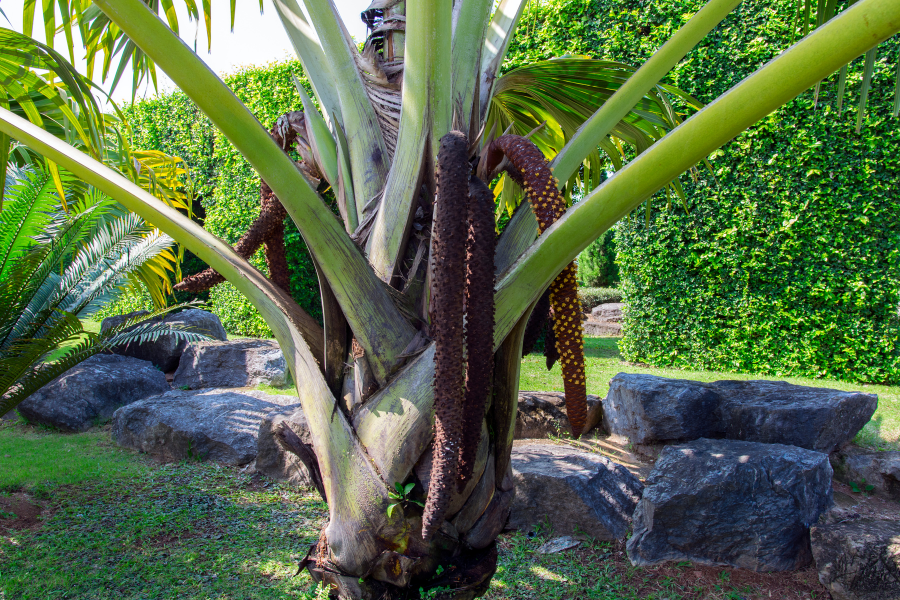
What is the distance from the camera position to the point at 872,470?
4234mm

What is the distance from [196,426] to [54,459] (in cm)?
126

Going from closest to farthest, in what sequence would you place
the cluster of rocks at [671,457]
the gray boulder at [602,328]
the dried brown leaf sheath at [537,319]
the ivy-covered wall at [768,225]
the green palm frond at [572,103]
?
the dried brown leaf sheath at [537,319]
the green palm frond at [572,103]
the cluster of rocks at [671,457]
the ivy-covered wall at [768,225]
the gray boulder at [602,328]

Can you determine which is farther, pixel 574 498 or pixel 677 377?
pixel 677 377

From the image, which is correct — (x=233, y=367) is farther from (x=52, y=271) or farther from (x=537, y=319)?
(x=537, y=319)

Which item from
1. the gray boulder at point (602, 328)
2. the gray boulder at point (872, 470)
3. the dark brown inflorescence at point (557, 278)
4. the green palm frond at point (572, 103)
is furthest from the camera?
the gray boulder at point (602, 328)

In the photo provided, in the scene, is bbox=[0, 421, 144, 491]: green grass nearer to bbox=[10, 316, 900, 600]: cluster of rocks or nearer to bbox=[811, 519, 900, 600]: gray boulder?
bbox=[10, 316, 900, 600]: cluster of rocks

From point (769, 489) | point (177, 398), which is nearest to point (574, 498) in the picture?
point (769, 489)

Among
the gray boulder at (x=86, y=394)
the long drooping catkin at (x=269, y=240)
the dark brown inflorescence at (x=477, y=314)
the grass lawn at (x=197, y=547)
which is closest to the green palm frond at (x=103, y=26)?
the long drooping catkin at (x=269, y=240)

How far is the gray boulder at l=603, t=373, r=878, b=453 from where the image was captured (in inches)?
175

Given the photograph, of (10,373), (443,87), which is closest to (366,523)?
(443,87)

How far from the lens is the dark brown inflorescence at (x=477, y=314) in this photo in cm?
132

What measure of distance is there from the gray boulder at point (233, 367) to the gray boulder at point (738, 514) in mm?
5228

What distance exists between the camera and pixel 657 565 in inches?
132

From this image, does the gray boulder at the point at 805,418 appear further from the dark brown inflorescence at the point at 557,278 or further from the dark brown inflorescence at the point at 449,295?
the dark brown inflorescence at the point at 449,295
